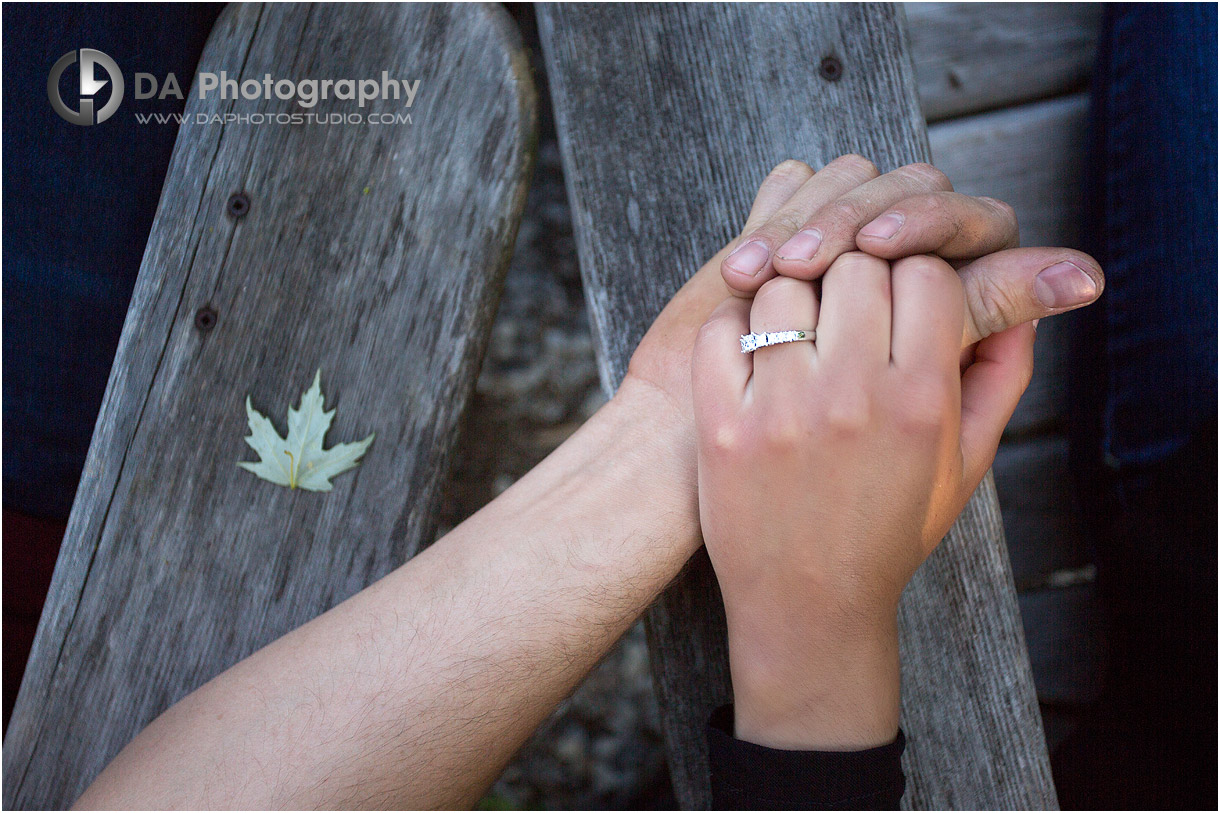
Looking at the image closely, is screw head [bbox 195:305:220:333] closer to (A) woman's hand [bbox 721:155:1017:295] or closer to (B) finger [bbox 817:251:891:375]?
(A) woman's hand [bbox 721:155:1017:295]

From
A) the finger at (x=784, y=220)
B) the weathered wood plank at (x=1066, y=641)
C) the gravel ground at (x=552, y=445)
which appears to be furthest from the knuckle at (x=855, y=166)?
the weathered wood plank at (x=1066, y=641)

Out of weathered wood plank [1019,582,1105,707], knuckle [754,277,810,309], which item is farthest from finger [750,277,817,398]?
weathered wood plank [1019,582,1105,707]

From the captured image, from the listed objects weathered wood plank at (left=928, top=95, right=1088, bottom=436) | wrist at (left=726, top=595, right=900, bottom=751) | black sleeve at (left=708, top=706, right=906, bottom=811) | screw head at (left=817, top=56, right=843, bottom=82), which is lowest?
black sleeve at (left=708, top=706, right=906, bottom=811)

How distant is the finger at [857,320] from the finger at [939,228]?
0.13 ft

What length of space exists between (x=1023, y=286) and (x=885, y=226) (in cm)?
19

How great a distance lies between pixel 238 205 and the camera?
45.9 inches

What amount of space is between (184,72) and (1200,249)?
207 cm

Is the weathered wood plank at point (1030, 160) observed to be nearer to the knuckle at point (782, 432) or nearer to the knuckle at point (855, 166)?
the knuckle at point (855, 166)

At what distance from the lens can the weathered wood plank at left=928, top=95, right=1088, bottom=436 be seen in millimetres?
1916

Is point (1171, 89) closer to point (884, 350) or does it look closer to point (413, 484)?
point (884, 350)

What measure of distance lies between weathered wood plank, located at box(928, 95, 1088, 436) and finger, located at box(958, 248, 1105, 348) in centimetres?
120

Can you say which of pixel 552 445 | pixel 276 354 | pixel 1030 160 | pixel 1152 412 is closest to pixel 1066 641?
pixel 1152 412

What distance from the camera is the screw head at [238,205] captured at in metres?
1.17

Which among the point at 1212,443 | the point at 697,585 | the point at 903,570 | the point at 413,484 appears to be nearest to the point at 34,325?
the point at 413,484
